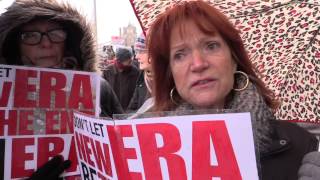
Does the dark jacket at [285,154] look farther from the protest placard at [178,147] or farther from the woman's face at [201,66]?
the protest placard at [178,147]

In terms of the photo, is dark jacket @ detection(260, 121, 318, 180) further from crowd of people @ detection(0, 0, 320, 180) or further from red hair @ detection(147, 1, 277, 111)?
red hair @ detection(147, 1, 277, 111)

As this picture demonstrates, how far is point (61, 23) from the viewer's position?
2.03m

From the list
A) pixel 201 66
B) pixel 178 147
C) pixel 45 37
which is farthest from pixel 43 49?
pixel 178 147

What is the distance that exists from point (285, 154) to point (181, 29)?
2.01 feet

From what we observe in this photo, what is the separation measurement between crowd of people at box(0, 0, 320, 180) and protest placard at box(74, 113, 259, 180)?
0.81 ft

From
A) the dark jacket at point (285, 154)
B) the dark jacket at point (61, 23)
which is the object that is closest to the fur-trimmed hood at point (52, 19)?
the dark jacket at point (61, 23)

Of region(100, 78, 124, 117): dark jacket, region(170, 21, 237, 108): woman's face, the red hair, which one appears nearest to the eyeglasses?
the red hair

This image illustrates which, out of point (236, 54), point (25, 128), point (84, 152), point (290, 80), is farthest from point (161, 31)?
point (290, 80)

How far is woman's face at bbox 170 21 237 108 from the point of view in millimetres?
1462

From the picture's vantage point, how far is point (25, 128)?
1.66 m

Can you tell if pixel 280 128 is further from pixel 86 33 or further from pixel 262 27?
pixel 86 33

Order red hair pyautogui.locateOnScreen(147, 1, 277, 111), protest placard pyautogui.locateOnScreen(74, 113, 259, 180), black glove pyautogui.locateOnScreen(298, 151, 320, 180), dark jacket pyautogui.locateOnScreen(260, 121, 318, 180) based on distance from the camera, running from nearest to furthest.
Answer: protest placard pyautogui.locateOnScreen(74, 113, 259, 180)
black glove pyautogui.locateOnScreen(298, 151, 320, 180)
dark jacket pyautogui.locateOnScreen(260, 121, 318, 180)
red hair pyautogui.locateOnScreen(147, 1, 277, 111)

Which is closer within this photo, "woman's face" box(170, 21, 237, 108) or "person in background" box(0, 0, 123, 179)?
"woman's face" box(170, 21, 237, 108)

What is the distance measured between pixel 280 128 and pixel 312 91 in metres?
0.83
